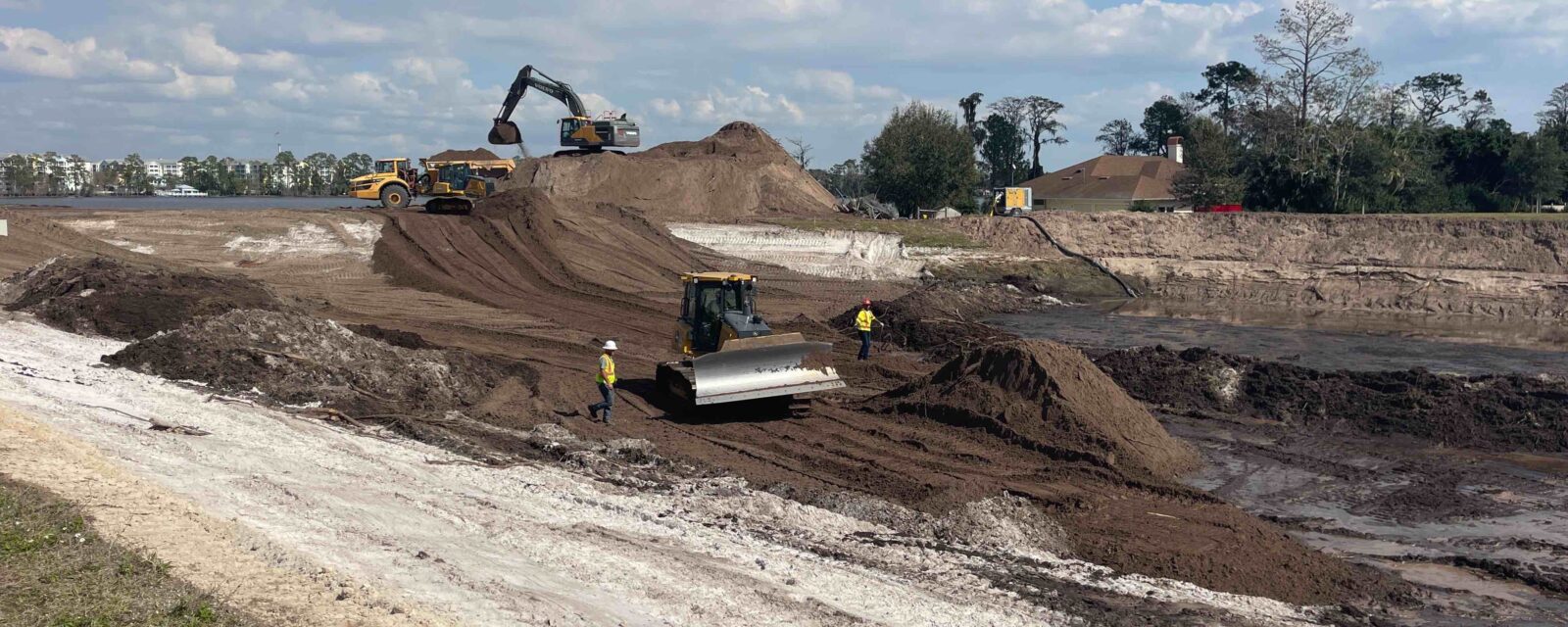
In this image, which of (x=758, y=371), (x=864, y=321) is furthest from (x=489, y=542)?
(x=864, y=321)

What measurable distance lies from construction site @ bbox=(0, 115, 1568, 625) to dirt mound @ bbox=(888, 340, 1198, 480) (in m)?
0.05

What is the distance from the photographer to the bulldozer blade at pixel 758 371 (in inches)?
639

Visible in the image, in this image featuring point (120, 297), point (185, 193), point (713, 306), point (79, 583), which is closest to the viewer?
point (79, 583)

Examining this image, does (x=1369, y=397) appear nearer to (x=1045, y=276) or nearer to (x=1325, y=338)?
(x=1325, y=338)

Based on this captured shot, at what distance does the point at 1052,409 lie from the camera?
16281 millimetres

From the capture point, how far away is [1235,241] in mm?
44719

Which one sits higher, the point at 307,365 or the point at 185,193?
the point at 185,193

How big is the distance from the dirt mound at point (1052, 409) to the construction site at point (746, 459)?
0.17 ft

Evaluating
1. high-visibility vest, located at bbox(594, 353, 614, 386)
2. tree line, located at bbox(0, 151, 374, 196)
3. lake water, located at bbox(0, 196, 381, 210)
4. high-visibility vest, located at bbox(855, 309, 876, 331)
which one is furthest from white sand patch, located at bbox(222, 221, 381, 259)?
tree line, located at bbox(0, 151, 374, 196)

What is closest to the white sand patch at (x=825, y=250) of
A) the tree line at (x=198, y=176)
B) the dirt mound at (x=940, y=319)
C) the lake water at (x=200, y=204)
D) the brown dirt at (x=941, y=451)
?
the dirt mound at (x=940, y=319)

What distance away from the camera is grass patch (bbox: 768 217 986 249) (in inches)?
1722

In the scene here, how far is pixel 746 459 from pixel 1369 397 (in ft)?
36.0

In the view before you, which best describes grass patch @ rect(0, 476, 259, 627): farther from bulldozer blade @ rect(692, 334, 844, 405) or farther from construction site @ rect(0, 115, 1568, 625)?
bulldozer blade @ rect(692, 334, 844, 405)

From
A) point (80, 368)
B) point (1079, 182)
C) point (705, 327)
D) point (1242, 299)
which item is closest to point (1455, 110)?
point (1079, 182)
